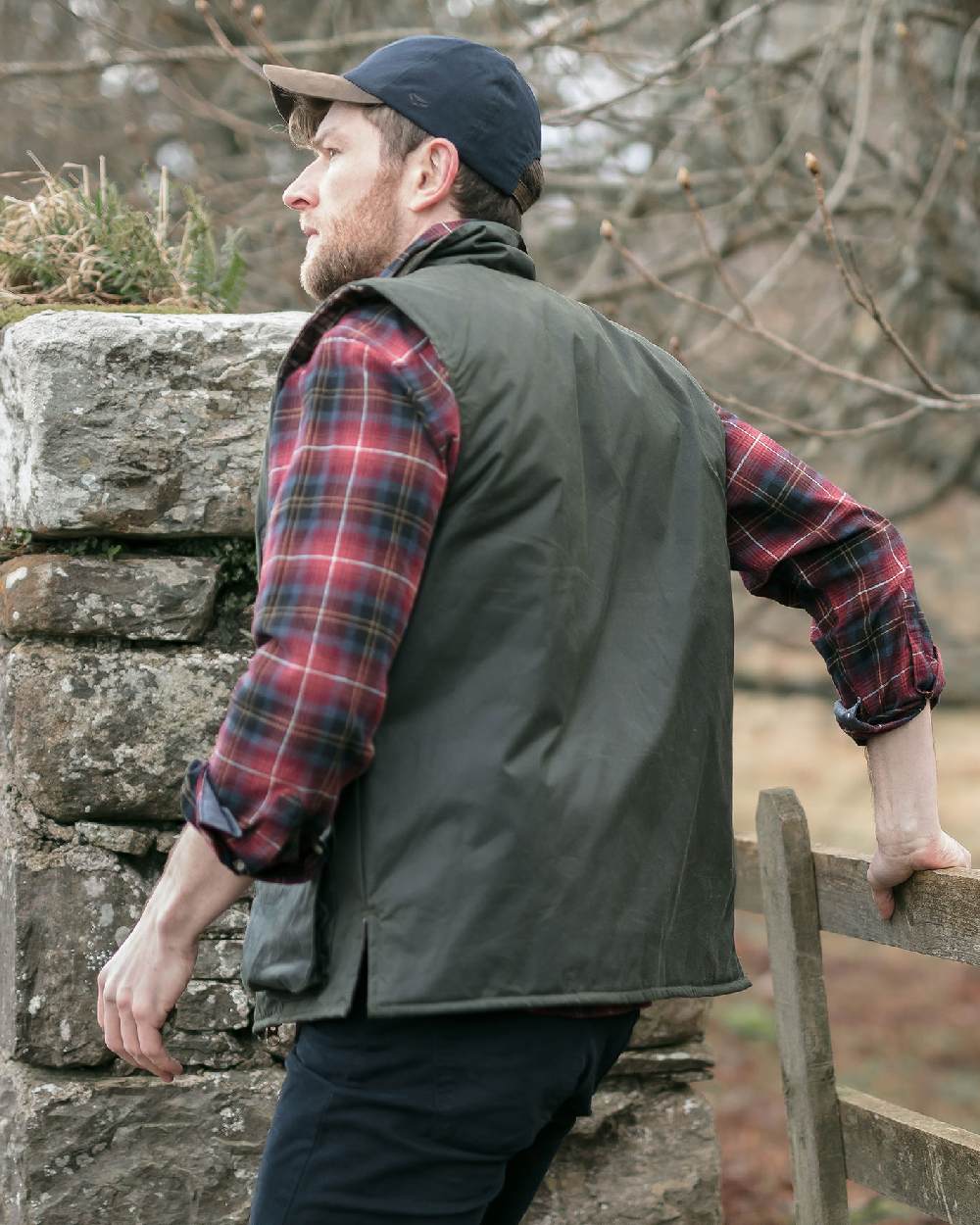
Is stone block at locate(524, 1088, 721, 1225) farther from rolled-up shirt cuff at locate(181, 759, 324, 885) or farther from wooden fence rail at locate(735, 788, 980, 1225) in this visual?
rolled-up shirt cuff at locate(181, 759, 324, 885)

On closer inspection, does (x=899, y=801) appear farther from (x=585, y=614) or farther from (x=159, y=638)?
(x=159, y=638)

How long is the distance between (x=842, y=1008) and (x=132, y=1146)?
21.8 ft

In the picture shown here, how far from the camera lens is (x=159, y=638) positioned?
2369 mm

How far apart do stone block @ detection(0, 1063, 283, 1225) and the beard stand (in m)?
1.27

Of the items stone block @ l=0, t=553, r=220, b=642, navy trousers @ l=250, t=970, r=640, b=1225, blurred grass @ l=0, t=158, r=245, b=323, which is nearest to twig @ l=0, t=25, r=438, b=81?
blurred grass @ l=0, t=158, r=245, b=323

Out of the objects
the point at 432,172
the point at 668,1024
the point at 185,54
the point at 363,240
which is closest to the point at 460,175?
the point at 432,172

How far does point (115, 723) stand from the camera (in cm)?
233

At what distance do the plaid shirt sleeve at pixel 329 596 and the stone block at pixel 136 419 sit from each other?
2.68 feet

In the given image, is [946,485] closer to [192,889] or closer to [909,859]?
[909,859]

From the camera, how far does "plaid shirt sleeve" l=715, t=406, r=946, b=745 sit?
79.9 inches

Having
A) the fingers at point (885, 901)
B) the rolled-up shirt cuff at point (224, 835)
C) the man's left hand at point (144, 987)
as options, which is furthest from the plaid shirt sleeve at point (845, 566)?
the man's left hand at point (144, 987)

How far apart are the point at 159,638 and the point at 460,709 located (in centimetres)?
93

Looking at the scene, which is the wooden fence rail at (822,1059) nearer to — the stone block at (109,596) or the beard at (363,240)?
the stone block at (109,596)

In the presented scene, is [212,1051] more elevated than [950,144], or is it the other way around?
[950,144]
